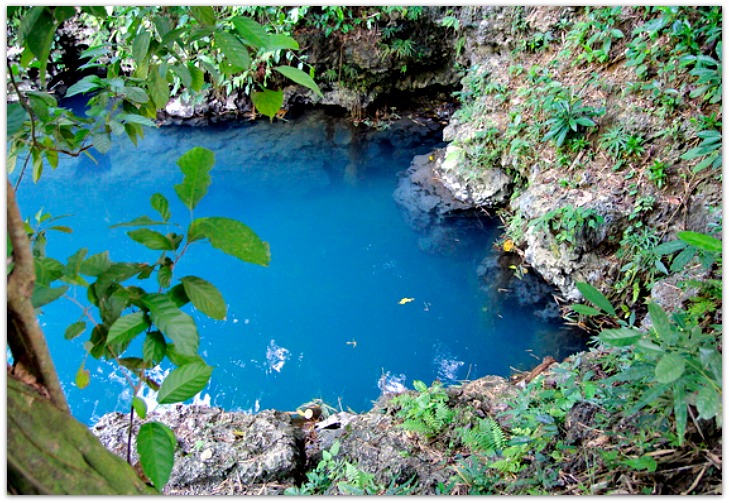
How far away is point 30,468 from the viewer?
0.69 m

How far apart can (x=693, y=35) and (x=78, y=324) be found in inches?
142

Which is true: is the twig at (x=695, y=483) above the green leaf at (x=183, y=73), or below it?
below

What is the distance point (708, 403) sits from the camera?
42.5 inches

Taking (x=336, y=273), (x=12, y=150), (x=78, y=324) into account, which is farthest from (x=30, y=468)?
(x=336, y=273)

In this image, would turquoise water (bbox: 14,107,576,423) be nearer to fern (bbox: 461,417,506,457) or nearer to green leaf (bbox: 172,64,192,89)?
fern (bbox: 461,417,506,457)

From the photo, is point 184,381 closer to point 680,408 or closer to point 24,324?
point 24,324

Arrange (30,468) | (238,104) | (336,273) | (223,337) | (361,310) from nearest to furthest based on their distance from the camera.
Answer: (30,468), (223,337), (361,310), (336,273), (238,104)

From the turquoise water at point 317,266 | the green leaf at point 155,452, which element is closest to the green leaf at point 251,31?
the green leaf at point 155,452

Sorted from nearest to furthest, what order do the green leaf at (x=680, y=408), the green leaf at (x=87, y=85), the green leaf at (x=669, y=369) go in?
the green leaf at (x=669, y=369)
the green leaf at (x=680, y=408)
the green leaf at (x=87, y=85)

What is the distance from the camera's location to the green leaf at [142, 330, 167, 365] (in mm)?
844

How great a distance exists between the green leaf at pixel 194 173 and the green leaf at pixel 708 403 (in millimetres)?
1048

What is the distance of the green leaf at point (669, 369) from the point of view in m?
1.05

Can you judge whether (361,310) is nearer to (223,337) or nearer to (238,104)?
(223,337)

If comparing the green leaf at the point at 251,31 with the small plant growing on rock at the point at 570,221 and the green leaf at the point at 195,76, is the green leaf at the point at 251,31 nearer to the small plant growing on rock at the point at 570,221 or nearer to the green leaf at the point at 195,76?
the green leaf at the point at 195,76
